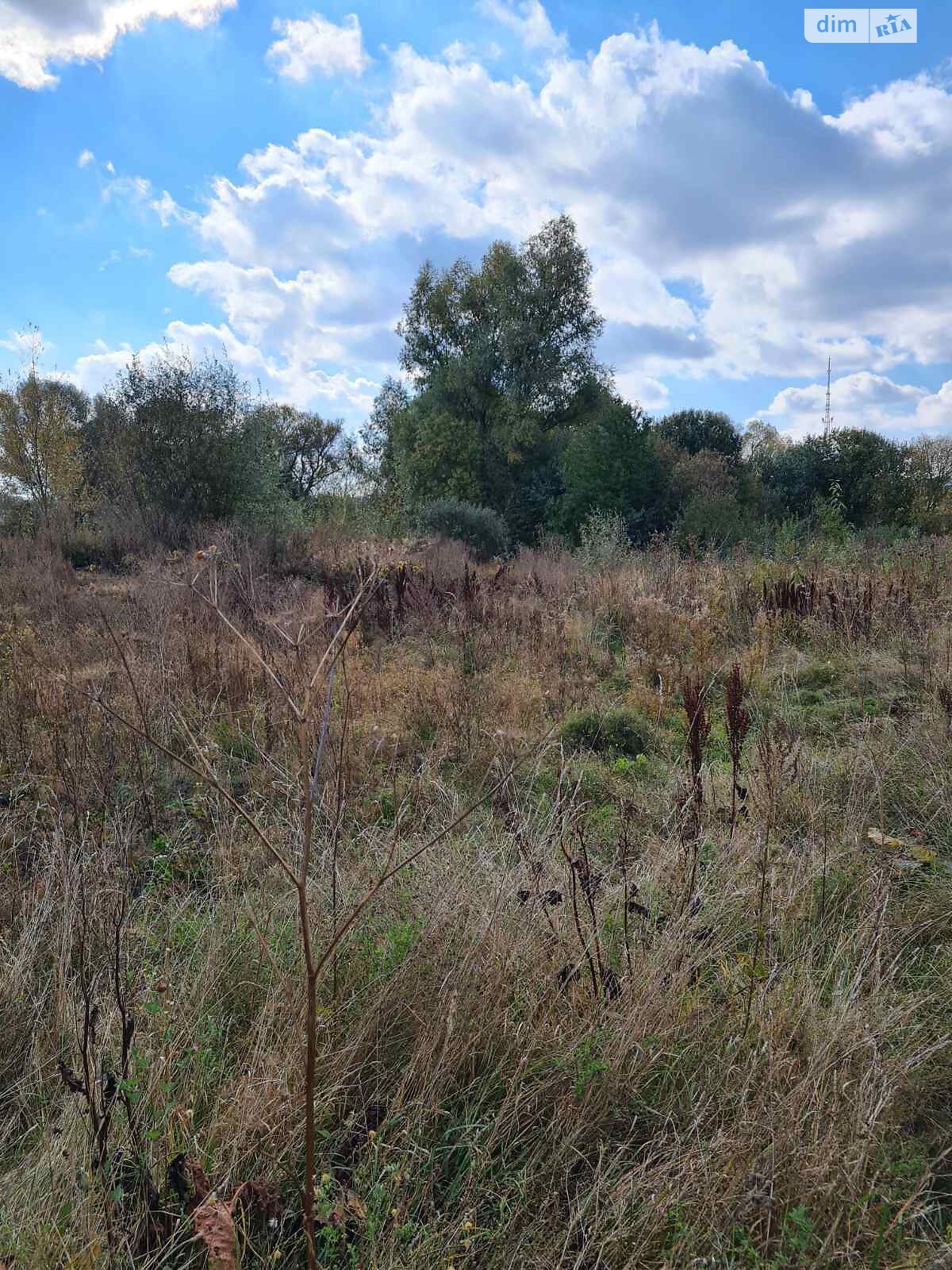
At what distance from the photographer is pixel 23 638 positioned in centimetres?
576

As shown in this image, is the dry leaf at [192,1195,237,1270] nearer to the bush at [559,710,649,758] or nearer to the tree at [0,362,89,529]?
the bush at [559,710,649,758]

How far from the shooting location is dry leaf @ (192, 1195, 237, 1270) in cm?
114

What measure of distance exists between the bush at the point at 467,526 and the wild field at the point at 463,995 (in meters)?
11.7

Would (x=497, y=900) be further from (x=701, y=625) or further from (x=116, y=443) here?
(x=116, y=443)

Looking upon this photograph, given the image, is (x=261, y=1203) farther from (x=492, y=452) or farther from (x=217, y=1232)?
(x=492, y=452)

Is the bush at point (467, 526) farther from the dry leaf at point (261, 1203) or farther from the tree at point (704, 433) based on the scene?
the dry leaf at point (261, 1203)

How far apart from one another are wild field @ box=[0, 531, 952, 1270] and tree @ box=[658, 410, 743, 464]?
74.8 ft

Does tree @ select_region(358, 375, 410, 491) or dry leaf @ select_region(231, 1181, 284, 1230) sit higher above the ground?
tree @ select_region(358, 375, 410, 491)

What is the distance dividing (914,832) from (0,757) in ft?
14.5

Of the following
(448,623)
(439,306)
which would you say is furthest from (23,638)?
(439,306)

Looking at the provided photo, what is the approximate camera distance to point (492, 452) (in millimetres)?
25562

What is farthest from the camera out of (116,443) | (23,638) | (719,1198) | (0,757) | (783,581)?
(116,443)

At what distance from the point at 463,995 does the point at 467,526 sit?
48.9ft

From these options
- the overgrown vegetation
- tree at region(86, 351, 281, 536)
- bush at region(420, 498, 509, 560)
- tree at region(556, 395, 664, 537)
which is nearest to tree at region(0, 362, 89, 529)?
tree at region(86, 351, 281, 536)
